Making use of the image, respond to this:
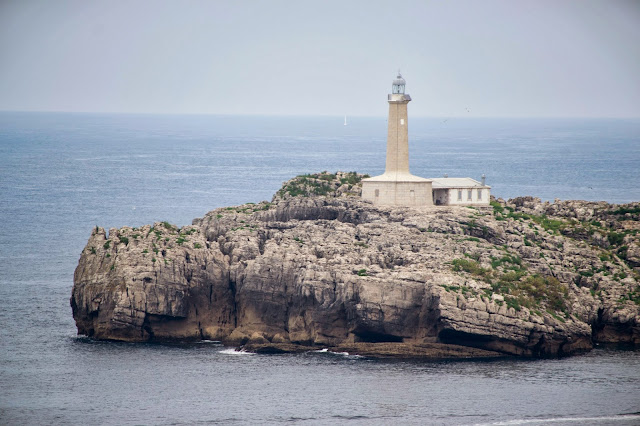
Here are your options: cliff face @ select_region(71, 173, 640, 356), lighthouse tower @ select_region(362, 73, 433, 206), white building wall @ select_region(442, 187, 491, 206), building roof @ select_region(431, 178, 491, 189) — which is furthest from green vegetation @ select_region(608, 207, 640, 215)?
lighthouse tower @ select_region(362, 73, 433, 206)

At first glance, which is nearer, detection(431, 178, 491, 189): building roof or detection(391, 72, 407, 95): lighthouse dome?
detection(391, 72, 407, 95): lighthouse dome

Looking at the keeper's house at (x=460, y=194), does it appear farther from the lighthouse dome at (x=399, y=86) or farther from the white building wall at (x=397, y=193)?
the lighthouse dome at (x=399, y=86)

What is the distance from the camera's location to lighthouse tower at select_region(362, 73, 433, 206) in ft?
277

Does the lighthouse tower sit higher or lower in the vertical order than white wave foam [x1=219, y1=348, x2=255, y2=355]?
higher

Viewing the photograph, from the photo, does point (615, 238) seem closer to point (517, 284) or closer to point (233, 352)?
point (517, 284)

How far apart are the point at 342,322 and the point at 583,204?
24.9 meters

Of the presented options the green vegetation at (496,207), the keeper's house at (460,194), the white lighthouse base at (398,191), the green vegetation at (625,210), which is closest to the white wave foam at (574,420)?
the green vegetation at (496,207)

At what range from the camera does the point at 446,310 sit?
6938 centimetres

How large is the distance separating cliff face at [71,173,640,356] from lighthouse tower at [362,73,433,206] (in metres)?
2.41

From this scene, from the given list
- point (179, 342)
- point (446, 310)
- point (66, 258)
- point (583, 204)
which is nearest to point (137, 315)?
point (179, 342)

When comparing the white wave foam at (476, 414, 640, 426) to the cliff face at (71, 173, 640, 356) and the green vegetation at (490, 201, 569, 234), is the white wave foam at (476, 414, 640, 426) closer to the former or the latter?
the cliff face at (71, 173, 640, 356)

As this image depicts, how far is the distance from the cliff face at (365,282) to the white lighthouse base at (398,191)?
2345mm

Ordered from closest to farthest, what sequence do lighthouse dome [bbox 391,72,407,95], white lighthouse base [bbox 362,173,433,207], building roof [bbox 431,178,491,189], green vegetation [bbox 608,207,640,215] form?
white lighthouse base [bbox 362,173,433,207] < lighthouse dome [bbox 391,72,407,95] < building roof [bbox 431,178,491,189] < green vegetation [bbox 608,207,640,215]

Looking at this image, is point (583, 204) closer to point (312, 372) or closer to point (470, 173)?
point (312, 372)
